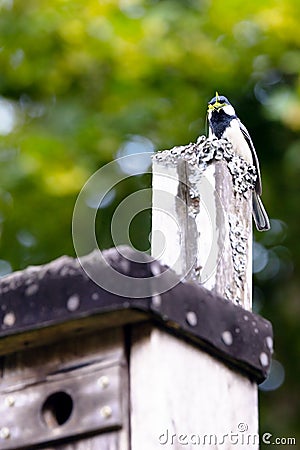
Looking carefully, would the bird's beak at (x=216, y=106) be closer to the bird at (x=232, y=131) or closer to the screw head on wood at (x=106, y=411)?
the bird at (x=232, y=131)

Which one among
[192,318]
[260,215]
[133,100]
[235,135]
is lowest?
[192,318]

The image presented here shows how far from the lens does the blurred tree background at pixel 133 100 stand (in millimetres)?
4863

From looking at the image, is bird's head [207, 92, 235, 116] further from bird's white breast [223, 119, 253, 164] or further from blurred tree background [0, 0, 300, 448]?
blurred tree background [0, 0, 300, 448]

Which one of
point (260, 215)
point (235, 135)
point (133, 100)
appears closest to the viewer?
point (260, 215)

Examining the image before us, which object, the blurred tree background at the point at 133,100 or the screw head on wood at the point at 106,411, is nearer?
the screw head on wood at the point at 106,411

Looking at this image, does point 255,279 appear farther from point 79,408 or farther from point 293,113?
point 79,408

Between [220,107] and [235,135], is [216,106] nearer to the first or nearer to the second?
[220,107]

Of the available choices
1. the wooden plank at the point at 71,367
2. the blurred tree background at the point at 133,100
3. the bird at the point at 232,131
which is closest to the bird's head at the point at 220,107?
the bird at the point at 232,131

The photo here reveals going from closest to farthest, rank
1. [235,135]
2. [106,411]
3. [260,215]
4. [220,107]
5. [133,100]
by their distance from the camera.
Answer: [106,411]
[260,215]
[235,135]
[220,107]
[133,100]

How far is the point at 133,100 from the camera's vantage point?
5.21 meters

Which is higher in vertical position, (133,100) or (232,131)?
(133,100)

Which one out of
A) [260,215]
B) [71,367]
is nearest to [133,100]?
[260,215]

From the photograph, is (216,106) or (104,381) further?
(216,106)

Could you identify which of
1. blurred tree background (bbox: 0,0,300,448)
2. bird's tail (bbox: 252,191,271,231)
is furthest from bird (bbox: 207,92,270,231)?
blurred tree background (bbox: 0,0,300,448)
